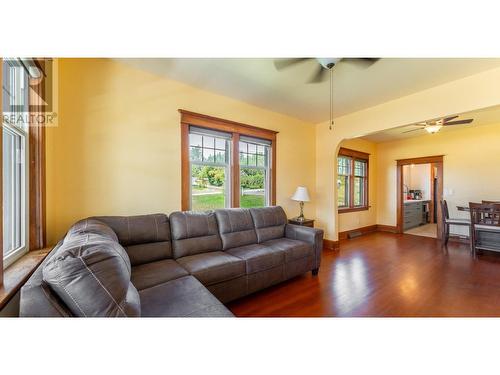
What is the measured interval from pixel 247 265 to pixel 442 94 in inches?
135

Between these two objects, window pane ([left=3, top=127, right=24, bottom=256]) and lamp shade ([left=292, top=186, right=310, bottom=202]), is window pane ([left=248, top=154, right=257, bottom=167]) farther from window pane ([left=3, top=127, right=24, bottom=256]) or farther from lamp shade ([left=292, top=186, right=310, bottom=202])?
window pane ([left=3, top=127, right=24, bottom=256])

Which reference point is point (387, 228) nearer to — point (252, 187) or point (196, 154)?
Result: point (252, 187)

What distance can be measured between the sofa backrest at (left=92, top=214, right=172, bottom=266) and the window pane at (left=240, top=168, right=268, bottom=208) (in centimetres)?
144

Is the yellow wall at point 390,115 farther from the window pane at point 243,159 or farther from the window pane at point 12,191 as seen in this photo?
the window pane at point 12,191

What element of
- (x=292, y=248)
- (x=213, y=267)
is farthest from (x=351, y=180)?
(x=213, y=267)

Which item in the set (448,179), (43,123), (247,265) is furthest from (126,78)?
(448,179)

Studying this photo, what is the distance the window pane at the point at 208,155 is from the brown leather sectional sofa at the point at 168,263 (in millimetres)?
880

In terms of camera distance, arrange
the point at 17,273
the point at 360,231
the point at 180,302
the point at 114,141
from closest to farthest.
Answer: the point at 17,273 → the point at 180,302 → the point at 114,141 → the point at 360,231

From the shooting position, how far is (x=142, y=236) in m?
2.05

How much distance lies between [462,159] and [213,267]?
6083 mm

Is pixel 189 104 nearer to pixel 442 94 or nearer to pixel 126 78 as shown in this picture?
pixel 126 78

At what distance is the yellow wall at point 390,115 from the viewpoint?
237 centimetres

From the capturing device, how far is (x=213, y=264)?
192 centimetres

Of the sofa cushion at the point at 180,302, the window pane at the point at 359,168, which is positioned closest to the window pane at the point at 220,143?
the sofa cushion at the point at 180,302
